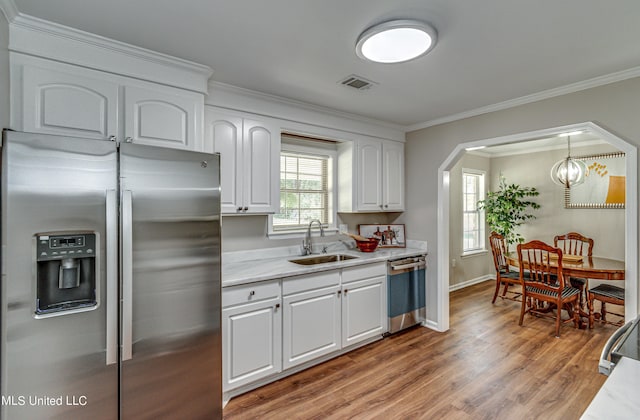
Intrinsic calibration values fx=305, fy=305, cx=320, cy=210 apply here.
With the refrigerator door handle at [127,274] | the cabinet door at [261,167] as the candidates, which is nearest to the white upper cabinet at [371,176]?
the cabinet door at [261,167]

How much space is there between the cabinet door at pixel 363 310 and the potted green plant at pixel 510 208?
125 inches

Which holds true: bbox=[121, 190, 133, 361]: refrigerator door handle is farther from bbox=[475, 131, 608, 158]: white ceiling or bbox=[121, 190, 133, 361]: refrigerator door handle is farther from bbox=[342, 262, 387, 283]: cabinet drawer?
bbox=[475, 131, 608, 158]: white ceiling

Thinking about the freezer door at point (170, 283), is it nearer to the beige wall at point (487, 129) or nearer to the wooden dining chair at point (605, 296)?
the beige wall at point (487, 129)

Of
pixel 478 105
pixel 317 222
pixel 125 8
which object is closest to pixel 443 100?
pixel 478 105

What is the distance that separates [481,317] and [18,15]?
4984mm

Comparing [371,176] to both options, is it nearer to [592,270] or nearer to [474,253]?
[592,270]

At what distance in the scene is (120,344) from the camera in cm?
159

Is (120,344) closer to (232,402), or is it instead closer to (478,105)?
(232,402)

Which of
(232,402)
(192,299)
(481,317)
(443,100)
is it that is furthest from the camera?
(481,317)

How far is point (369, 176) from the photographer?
361cm

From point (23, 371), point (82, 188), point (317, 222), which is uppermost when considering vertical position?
point (82, 188)

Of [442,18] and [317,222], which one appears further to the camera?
[317,222]

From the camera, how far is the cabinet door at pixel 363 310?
9.59 feet

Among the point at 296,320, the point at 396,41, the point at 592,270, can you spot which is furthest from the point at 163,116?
the point at 592,270
